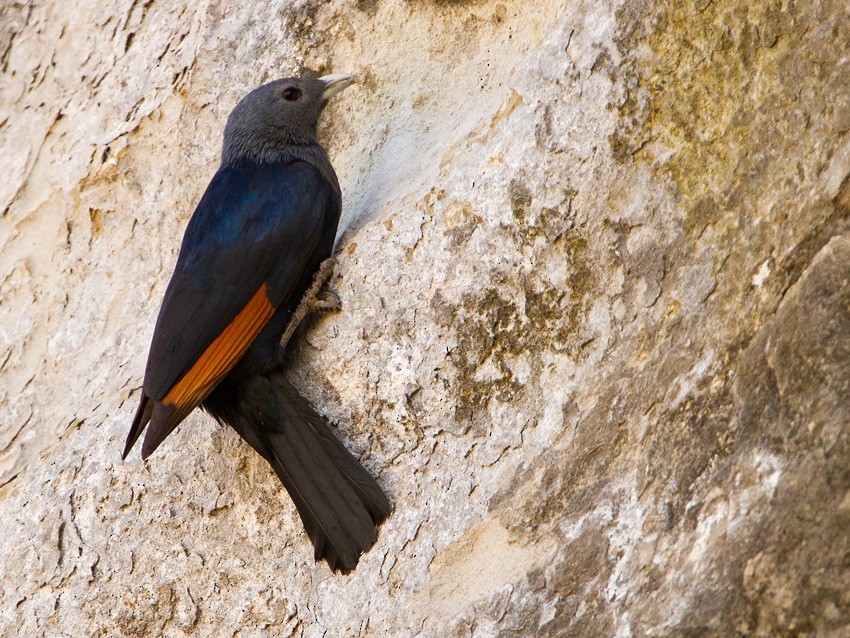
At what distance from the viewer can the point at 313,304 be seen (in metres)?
3.84

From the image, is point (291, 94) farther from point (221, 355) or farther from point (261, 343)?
point (221, 355)

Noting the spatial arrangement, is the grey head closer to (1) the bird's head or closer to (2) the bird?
(1) the bird's head

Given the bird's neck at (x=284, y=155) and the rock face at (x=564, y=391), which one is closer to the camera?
the rock face at (x=564, y=391)

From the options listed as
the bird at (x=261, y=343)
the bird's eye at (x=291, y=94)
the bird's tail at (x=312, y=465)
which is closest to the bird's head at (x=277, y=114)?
the bird's eye at (x=291, y=94)

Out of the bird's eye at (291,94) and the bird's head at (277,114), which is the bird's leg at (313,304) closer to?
the bird's head at (277,114)

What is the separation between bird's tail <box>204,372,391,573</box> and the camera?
3.62 metres

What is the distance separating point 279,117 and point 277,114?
16 millimetres

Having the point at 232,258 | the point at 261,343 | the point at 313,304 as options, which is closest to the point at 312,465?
the point at 261,343

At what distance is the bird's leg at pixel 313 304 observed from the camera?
12.6ft

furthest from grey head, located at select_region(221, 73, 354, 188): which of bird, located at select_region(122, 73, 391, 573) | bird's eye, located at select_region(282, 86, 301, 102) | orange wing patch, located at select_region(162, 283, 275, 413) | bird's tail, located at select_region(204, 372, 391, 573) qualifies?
bird's tail, located at select_region(204, 372, 391, 573)

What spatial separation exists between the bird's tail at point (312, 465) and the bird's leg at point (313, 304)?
19cm

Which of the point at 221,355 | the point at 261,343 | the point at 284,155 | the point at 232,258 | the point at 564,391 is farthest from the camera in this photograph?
the point at 284,155

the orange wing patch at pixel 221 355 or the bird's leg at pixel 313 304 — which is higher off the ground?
the bird's leg at pixel 313 304

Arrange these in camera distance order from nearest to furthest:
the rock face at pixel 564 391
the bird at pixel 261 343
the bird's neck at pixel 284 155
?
the rock face at pixel 564 391 < the bird at pixel 261 343 < the bird's neck at pixel 284 155
